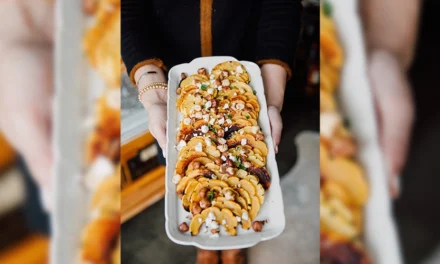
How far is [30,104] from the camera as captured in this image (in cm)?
60

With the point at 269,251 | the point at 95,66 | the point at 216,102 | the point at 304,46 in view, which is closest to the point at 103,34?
the point at 95,66

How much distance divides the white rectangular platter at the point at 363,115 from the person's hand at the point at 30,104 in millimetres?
471

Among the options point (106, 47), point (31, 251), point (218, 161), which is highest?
point (106, 47)

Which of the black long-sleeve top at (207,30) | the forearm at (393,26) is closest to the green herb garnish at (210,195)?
the black long-sleeve top at (207,30)

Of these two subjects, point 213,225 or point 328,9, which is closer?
point 213,225

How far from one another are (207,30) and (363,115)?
11.4 inches

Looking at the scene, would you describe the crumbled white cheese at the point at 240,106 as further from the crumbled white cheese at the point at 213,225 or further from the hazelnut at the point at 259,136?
Result: the crumbled white cheese at the point at 213,225

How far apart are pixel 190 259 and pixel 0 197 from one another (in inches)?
11.7

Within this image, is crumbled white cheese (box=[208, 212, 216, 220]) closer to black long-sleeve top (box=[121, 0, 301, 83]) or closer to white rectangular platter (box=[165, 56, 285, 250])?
white rectangular platter (box=[165, 56, 285, 250])

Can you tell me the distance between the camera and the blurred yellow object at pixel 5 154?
57 centimetres

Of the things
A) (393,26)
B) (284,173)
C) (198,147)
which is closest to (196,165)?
(198,147)

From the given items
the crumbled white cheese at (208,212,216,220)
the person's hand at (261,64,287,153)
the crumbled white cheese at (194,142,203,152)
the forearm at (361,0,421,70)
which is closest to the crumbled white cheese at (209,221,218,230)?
the crumbled white cheese at (208,212,216,220)

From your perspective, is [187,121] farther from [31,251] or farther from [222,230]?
[31,251]

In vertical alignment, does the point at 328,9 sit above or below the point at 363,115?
above
